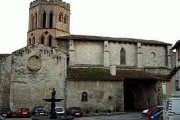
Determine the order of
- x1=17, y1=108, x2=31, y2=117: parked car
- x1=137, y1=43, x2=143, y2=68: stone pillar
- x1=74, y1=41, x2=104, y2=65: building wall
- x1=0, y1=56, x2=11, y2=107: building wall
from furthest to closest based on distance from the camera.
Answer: x1=137, y1=43, x2=143, y2=68: stone pillar < x1=74, y1=41, x2=104, y2=65: building wall < x1=0, y1=56, x2=11, y2=107: building wall < x1=17, y1=108, x2=31, y2=117: parked car

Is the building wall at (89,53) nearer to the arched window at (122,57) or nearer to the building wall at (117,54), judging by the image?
the building wall at (117,54)

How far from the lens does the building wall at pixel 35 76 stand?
42.9m

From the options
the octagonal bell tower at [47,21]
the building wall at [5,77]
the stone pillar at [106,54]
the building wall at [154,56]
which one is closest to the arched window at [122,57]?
the stone pillar at [106,54]

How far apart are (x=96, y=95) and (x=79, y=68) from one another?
6.32 metres

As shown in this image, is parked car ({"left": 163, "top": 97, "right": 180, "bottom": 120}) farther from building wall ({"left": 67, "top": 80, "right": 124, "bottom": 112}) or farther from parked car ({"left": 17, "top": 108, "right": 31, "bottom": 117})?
building wall ({"left": 67, "top": 80, "right": 124, "bottom": 112})

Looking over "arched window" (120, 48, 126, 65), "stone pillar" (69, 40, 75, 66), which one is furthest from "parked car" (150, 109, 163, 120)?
"arched window" (120, 48, 126, 65)

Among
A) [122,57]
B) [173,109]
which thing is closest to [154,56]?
[122,57]

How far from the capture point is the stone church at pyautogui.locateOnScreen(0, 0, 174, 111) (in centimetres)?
4356

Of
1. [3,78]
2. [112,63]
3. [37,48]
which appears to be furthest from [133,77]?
[3,78]

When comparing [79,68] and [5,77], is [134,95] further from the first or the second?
[5,77]

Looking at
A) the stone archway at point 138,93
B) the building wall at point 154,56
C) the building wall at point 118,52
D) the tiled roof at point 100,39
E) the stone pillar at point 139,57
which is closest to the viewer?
the stone archway at point 138,93

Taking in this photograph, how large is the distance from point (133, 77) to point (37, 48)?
45.1ft

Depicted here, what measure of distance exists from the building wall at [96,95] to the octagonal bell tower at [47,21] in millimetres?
11199

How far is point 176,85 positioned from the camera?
3409cm
